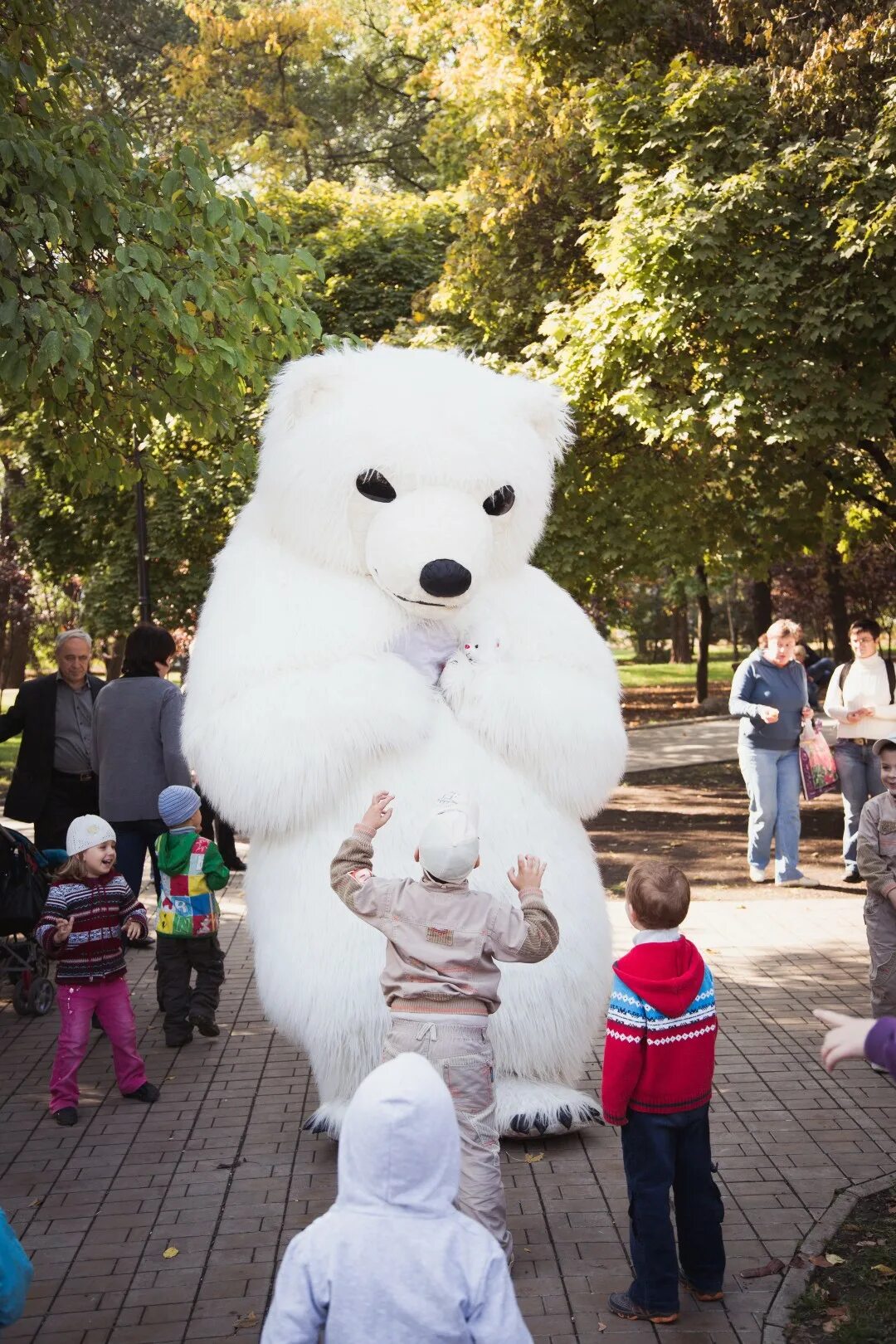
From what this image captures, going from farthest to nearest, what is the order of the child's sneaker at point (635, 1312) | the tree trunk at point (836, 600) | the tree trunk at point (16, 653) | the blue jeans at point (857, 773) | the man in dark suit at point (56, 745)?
the tree trunk at point (16, 653) < the tree trunk at point (836, 600) < the blue jeans at point (857, 773) < the man in dark suit at point (56, 745) < the child's sneaker at point (635, 1312)

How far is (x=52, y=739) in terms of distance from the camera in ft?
24.1

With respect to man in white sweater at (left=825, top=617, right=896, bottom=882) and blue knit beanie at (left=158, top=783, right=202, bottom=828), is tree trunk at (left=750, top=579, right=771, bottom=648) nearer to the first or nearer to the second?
man in white sweater at (left=825, top=617, right=896, bottom=882)

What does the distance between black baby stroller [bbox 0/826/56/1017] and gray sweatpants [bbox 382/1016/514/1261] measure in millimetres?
3647

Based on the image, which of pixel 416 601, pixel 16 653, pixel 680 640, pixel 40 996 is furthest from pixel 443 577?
pixel 680 640

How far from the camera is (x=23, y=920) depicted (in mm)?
6703

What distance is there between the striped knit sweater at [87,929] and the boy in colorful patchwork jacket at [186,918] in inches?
27.2

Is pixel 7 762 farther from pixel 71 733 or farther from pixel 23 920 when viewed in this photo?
pixel 23 920

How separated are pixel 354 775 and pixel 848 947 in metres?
4.51

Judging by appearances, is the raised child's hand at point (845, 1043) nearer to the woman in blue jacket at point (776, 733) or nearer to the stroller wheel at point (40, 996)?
the stroller wheel at point (40, 996)

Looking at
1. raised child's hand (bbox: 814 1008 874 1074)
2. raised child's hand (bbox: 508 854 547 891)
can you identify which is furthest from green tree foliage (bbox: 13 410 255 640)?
raised child's hand (bbox: 814 1008 874 1074)

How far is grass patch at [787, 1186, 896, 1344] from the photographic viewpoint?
11.9ft

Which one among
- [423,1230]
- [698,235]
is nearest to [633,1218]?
[423,1230]

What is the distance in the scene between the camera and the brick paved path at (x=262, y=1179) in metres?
3.81

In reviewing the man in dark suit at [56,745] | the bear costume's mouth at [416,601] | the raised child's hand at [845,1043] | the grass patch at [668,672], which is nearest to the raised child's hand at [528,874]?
the raised child's hand at [845,1043]
